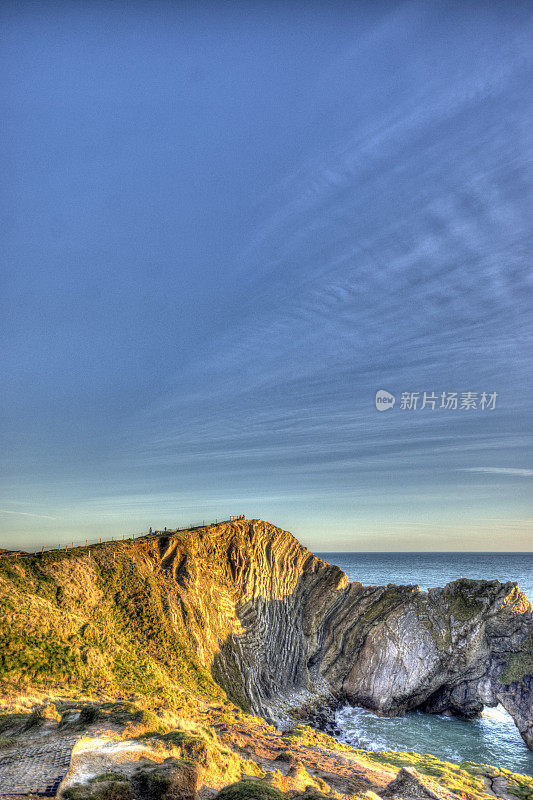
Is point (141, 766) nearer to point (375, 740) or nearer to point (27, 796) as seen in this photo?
point (27, 796)

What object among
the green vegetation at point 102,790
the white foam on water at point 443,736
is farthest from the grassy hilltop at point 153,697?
the white foam on water at point 443,736

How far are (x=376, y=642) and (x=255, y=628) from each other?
56.2ft

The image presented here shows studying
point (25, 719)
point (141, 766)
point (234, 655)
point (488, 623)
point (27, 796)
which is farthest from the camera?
point (488, 623)

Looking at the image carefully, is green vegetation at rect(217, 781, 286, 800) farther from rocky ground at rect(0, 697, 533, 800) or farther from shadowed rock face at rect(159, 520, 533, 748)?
shadowed rock face at rect(159, 520, 533, 748)

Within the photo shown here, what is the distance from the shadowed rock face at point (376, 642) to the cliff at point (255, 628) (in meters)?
0.15

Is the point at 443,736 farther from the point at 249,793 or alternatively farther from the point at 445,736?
the point at 249,793

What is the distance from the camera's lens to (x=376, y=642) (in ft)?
175

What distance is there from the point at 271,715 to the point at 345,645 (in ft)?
58.3

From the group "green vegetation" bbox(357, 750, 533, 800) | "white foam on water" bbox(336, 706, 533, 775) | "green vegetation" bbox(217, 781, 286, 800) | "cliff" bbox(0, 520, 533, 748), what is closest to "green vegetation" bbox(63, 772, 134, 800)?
"green vegetation" bbox(217, 781, 286, 800)

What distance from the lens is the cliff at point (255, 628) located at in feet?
101

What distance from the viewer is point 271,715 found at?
40.8 metres

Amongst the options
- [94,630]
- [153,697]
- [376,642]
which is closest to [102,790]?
[153,697]

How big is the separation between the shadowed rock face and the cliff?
0.15 m

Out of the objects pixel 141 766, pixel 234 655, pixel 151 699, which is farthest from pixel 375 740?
pixel 141 766
